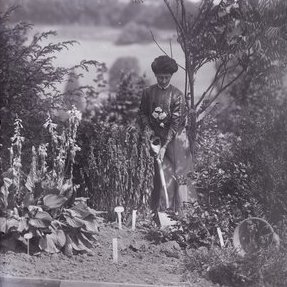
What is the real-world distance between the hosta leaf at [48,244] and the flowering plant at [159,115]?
2070 millimetres

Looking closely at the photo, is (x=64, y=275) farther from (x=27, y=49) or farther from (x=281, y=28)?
(x=281, y=28)

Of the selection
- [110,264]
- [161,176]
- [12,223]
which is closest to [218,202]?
[161,176]

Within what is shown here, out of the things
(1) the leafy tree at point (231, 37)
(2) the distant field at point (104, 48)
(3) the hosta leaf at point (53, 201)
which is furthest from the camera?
(2) the distant field at point (104, 48)

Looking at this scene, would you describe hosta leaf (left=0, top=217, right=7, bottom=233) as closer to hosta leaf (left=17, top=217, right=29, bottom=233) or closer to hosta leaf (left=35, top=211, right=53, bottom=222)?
hosta leaf (left=17, top=217, right=29, bottom=233)

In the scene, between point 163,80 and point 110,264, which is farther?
point 163,80

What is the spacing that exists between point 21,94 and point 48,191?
1.29 metres

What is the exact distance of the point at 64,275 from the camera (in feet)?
14.9

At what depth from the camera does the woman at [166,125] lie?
620 centimetres

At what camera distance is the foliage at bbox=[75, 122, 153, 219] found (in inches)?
237

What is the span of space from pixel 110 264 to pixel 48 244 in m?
0.60

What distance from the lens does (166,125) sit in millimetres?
6289

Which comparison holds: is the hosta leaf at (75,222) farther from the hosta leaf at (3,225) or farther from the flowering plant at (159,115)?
the flowering plant at (159,115)

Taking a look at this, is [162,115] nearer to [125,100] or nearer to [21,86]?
[21,86]

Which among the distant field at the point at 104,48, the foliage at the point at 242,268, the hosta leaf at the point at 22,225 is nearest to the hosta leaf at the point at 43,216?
the hosta leaf at the point at 22,225
